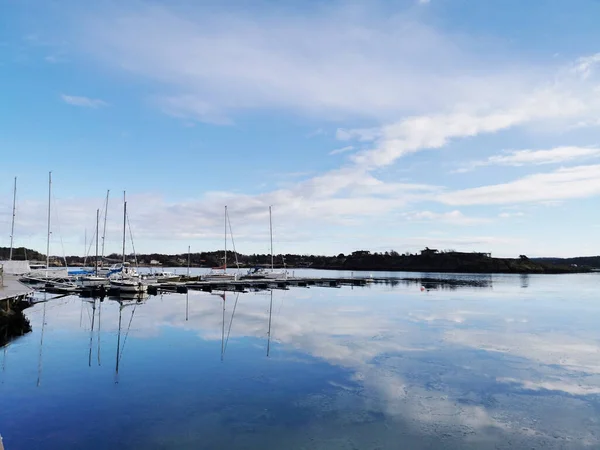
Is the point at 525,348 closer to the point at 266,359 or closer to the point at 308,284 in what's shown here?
the point at 266,359

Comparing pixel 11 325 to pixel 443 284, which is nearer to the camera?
pixel 11 325

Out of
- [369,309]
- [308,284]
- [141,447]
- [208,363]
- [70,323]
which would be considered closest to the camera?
[141,447]

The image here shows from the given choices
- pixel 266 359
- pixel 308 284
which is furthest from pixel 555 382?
pixel 308 284

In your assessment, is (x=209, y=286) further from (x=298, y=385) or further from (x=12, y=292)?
(x=298, y=385)

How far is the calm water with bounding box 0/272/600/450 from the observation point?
39.5ft

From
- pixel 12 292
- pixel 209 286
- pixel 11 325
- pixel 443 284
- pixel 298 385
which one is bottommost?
pixel 298 385

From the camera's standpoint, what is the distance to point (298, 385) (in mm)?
17031

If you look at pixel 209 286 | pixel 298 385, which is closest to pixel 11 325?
pixel 298 385

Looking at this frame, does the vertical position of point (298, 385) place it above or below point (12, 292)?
below

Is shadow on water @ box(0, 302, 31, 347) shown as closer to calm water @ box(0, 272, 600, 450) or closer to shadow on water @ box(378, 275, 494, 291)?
calm water @ box(0, 272, 600, 450)

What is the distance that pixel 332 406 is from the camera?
47.7 feet

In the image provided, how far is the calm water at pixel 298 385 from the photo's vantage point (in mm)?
12055

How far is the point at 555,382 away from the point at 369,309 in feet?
85.4

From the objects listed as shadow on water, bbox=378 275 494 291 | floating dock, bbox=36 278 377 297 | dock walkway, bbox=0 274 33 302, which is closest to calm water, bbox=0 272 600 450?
dock walkway, bbox=0 274 33 302
